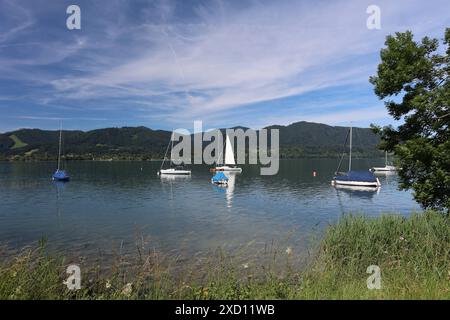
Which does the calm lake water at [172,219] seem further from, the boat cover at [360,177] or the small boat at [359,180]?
the boat cover at [360,177]

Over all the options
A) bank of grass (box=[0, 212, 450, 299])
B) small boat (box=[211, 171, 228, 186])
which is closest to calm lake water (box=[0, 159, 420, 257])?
bank of grass (box=[0, 212, 450, 299])

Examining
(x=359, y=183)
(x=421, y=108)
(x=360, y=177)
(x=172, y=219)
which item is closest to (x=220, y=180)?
(x=359, y=183)

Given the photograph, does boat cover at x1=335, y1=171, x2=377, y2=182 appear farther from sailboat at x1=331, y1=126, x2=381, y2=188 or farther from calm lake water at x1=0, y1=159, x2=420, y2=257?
calm lake water at x1=0, y1=159, x2=420, y2=257

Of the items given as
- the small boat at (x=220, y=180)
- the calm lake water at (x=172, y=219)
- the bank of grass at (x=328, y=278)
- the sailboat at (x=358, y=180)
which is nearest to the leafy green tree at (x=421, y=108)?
the bank of grass at (x=328, y=278)

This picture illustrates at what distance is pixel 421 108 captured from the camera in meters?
13.8

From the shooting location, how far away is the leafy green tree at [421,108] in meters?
13.9

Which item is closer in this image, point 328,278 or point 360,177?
point 328,278

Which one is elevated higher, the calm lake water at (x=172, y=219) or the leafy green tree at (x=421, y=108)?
the leafy green tree at (x=421, y=108)

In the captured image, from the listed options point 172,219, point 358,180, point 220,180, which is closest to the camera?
point 172,219

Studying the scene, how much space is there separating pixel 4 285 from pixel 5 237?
90.9 feet

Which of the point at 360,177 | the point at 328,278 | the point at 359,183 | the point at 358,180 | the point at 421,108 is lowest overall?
the point at 359,183

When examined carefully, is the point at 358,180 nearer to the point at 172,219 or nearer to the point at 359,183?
the point at 359,183

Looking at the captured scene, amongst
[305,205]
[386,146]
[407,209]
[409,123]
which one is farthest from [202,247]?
[407,209]
